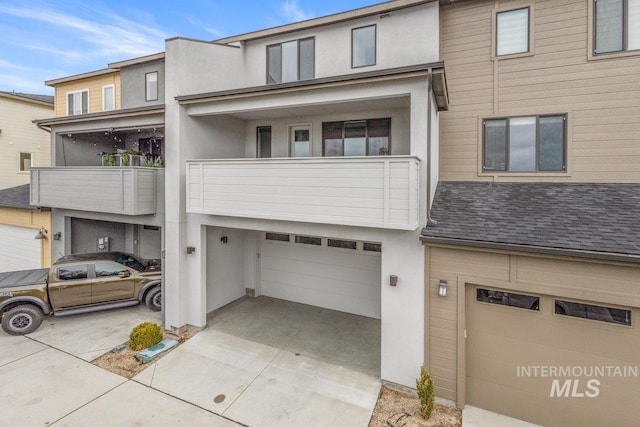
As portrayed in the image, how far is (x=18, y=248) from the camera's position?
12125 mm

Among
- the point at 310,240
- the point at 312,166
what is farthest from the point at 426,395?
the point at 310,240

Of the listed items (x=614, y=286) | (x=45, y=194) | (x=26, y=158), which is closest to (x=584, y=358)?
(x=614, y=286)

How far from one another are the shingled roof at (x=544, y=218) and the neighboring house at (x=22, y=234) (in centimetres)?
1333

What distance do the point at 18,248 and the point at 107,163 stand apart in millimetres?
6482

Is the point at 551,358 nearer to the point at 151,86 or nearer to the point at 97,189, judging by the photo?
the point at 97,189

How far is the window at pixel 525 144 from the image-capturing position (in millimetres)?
6859

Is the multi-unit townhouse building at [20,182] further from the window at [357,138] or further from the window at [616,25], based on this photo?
the window at [616,25]

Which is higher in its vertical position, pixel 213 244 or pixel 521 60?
pixel 521 60

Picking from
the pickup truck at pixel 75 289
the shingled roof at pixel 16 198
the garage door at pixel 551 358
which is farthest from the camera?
the shingled roof at pixel 16 198

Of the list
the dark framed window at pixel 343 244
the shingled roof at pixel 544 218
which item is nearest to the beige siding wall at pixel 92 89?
the dark framed window at pixel 343 244

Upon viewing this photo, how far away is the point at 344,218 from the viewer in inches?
230

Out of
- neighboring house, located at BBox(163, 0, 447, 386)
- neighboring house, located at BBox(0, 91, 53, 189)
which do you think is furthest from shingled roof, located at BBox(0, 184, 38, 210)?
neighboring house, located at BBox(163, 0, 447, 386)

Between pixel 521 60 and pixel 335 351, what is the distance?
815cm

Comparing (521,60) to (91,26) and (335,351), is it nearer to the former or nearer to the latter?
(335,351)
